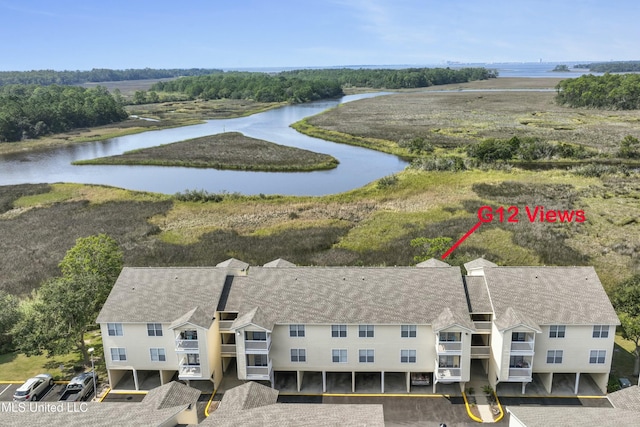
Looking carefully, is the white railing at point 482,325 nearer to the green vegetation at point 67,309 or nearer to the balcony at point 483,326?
the balcony at point 483,326

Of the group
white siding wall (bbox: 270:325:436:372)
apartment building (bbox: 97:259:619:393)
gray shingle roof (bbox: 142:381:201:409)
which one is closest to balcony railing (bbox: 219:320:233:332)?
apartment building (bbox: 97:259:619:393)

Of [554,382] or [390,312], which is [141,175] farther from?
[554,382]

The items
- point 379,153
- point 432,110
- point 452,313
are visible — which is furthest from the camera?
point 432,110

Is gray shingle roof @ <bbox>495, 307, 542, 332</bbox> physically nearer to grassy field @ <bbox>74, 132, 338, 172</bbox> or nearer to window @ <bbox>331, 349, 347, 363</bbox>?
window @ <bbox>331, 349, 347, 363</bbox>

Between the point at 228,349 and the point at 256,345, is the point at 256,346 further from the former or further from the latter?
the point at 228,349

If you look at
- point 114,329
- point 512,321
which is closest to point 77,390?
point 114,329

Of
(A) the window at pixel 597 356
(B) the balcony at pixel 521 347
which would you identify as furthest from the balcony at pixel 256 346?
(A) the window at pixel 597 356

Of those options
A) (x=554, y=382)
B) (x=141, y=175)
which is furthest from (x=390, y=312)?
(x=141, y=175)

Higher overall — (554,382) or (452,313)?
(452,313)
